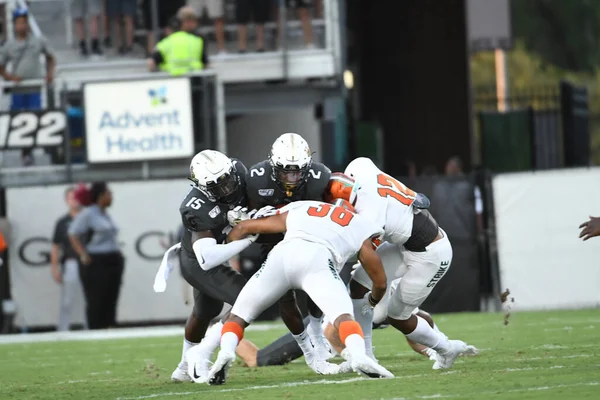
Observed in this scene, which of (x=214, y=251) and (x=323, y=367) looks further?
(x=323, y=367)

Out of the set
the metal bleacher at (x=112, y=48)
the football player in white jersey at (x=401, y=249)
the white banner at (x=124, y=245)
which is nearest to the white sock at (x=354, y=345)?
the football player in white jersey at (x=401, y=249)

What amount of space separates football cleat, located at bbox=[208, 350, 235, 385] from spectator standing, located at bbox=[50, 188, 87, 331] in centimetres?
781

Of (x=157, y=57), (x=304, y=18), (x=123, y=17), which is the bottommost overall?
(x=157, y=57)

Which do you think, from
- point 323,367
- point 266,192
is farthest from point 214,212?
point 323,367

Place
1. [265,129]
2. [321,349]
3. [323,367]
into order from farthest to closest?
[265,129] < [321,349] < [323,367]

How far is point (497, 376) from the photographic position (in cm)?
777

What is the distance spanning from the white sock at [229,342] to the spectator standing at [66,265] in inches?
319

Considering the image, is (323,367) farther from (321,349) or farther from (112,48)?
(112,48)

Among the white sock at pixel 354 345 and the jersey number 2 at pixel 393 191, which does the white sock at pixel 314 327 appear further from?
the white sock at pixel 354 345

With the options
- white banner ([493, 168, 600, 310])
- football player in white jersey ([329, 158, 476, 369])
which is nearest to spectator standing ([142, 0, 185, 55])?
white banner ([493, 168, 600, 310])

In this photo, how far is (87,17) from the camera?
19359 mm

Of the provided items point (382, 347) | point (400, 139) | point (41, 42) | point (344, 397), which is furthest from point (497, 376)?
point (400, 139)

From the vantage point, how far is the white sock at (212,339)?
8.62m

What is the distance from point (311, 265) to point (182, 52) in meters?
9.52
